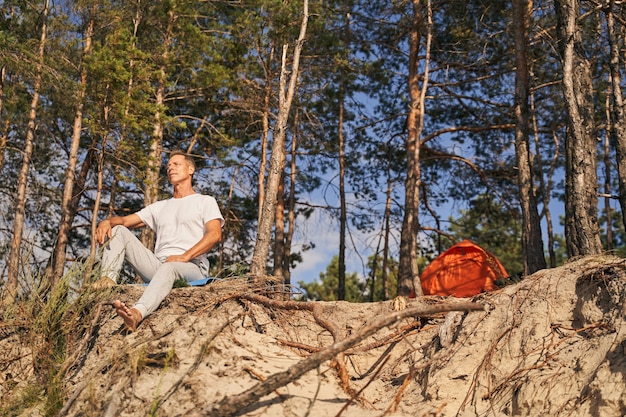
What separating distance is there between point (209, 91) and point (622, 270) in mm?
12981

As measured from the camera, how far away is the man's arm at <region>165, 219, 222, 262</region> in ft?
15.8

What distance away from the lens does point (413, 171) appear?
13.1 m

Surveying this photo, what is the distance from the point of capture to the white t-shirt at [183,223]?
16.6 feet

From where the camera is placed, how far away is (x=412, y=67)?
14.1m

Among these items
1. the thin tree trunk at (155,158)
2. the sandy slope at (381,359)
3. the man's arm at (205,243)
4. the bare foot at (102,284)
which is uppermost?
the thin tree trunk at (155,158)

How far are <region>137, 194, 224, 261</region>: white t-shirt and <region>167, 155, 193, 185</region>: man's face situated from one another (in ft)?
0.78

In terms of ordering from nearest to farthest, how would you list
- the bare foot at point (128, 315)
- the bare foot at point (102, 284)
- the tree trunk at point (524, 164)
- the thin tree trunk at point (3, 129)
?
the bare foot at point (128, 315), the bare foot at point (102, 284), the tree trunk at point (524, 164), the thin tree trunk at point (3, 129)

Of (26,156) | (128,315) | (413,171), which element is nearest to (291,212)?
(413,171)

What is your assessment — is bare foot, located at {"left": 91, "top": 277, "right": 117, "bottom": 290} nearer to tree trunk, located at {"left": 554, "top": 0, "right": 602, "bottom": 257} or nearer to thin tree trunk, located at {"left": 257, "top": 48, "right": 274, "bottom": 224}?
tree trunk, located at {"left": 554, "top": 0, "right": 602, "bottom": 257}

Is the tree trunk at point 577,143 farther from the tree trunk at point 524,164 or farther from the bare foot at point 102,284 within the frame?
the bare foot at point 102,284

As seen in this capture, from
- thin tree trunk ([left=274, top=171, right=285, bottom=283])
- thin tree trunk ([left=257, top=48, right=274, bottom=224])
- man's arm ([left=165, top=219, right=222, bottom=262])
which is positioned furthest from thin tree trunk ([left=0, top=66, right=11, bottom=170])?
man's arm ([left=165, top=219, right=222, bottom=262])

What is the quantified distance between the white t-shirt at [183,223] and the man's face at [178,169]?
0.24 meters

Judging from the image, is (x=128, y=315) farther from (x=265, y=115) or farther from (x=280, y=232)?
(x=280, y=232)

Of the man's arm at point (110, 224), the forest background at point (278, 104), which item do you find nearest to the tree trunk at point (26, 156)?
the forest background at point (278, 104)
